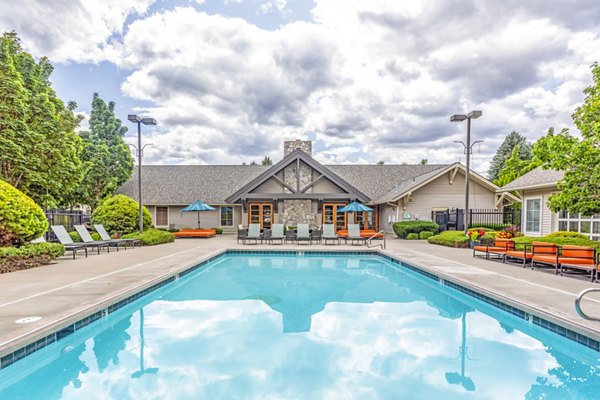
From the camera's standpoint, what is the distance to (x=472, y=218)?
70.0 feet

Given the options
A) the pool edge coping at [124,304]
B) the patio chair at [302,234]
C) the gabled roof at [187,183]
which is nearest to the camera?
the pool edge coping at [124,304]

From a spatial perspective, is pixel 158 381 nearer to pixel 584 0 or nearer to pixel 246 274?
pixel 246 274

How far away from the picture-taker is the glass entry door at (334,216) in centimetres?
2342

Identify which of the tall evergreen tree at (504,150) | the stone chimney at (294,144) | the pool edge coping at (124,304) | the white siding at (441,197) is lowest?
the pool edge coping at (124,304)

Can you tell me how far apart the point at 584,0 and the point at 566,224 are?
839cm

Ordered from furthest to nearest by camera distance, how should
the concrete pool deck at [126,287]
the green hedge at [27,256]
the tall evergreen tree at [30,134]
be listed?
the tall evergreen tree at [30,134]
the green hedge at [27,256]
the concrete pool deck at [126,287]

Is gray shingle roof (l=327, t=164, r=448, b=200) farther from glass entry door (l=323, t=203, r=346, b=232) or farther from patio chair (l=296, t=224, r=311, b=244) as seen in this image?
patio chair (l=296, t=224, r=311, b=244)

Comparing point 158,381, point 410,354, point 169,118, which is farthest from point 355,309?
point 169,118

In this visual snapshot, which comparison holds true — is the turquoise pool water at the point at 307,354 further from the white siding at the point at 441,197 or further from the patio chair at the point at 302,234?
the white siding at the point at 441,197

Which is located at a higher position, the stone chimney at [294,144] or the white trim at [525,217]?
the stone chimney at [294,144]

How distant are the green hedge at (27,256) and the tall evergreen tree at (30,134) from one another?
24.1 feet

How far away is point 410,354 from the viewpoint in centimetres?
534

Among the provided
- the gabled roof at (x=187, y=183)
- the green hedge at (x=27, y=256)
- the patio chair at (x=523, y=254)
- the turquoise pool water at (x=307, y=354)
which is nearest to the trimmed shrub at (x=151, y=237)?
the green hedge at (x=27, y=256)

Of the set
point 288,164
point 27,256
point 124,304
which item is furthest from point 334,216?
point 124,304
